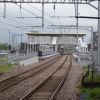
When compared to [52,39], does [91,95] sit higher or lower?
lower

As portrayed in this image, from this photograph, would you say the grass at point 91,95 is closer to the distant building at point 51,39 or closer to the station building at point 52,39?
the distant building at point 51,39

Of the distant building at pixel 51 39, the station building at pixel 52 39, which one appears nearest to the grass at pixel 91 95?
the distant building at pixel 51 39

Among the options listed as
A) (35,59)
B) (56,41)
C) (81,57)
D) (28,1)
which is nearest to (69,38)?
(56,41)

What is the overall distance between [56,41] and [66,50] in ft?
74.6

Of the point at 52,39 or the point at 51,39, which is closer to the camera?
the point at 52,39

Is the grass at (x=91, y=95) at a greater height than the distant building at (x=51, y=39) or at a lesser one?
lesser

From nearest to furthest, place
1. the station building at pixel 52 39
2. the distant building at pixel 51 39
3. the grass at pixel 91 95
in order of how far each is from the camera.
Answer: the grass at pixel 91 95 → the distant building at pixel 51 39 → the station building at pixel 52 39

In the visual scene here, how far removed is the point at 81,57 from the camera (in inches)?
2005

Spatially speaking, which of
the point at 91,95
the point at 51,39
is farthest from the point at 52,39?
the point at 91,95

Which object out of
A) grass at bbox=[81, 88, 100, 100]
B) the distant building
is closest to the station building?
the distant building

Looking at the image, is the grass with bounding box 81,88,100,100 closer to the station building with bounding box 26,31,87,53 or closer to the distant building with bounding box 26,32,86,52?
the distant building with bounding box 26,32,86,52

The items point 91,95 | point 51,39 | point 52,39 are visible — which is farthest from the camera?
point 51,39

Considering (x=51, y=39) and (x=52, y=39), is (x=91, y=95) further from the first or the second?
(x=51, y=39)

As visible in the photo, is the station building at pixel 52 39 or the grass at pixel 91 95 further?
the station building at pixel 52 39
